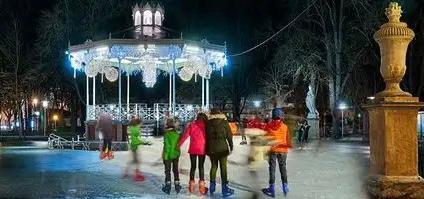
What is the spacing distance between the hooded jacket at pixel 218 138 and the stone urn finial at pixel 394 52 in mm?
3249

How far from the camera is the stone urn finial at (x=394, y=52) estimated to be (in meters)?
11.0

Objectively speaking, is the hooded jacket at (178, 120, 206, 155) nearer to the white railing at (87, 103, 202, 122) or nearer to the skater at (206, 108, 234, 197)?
the skater at (206, 108, 234, 197)

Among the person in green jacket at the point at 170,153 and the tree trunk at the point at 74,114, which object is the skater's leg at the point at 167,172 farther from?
the tree trunk at the point at 74,114

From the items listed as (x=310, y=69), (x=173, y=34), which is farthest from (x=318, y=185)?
(x=310, y=69)

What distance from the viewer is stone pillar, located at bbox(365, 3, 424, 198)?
10750 mm

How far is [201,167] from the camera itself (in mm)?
13336

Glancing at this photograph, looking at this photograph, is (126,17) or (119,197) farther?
(126,17)

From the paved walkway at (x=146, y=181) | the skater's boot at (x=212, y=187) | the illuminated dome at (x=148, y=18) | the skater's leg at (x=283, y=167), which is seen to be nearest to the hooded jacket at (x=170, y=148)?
the paved walkway at (x=146, y=181)

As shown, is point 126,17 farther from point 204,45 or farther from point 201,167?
point 201,167

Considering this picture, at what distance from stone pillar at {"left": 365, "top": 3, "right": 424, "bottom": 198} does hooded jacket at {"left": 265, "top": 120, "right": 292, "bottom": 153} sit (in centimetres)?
222

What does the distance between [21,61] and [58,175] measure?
135 feet

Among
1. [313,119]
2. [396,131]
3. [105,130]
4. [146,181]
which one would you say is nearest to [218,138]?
[146,181]

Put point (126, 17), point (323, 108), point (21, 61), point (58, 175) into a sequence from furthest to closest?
point (323, 108)
point (21, 61)
point (126, 17)
point (58, 175)

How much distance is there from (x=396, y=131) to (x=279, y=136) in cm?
266
